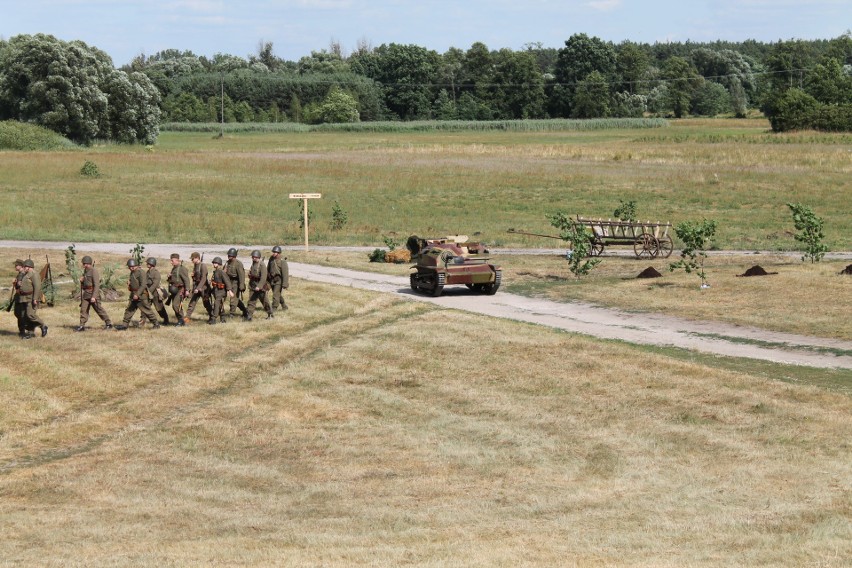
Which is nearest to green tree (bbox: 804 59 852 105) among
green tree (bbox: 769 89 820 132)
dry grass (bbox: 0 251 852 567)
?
green tree (bbox: 769 89 820 132)

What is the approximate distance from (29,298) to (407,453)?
12429mm

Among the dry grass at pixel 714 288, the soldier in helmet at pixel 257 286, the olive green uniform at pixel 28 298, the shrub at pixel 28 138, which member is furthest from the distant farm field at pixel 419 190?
the olive green uniform at pixel 28 298

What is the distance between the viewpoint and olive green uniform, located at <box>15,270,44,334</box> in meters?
27.1

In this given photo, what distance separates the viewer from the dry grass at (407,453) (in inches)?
549

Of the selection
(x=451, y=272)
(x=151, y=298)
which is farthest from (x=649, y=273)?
(x=151, y=298)

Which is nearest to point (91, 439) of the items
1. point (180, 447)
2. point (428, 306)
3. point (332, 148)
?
point (180, 447)

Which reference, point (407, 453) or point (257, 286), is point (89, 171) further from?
point (407, 453)

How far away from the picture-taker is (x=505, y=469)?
57.6 feet

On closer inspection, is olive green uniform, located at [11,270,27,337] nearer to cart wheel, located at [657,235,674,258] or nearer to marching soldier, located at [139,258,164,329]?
marching soldier, located at [139,258,164,329]

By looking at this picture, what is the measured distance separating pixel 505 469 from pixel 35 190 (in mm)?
51555

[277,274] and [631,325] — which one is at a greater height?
[277,274]

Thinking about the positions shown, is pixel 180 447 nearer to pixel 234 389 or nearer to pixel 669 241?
pixel 234 389

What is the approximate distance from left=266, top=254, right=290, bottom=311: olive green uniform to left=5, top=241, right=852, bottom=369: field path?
407 centimetres

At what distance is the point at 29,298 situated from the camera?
27.2 metres
